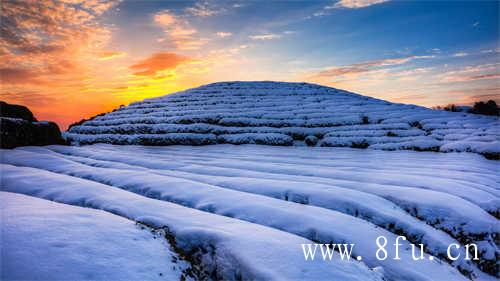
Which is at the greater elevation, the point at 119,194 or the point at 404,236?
the point at 119,194

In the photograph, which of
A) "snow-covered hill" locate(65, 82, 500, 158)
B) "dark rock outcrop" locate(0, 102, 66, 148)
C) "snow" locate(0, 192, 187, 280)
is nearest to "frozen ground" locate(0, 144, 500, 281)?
"snow" locate(0, 192, 187, 280)

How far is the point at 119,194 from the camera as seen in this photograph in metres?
4.04

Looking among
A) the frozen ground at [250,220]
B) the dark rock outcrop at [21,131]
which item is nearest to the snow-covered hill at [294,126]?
the dark rock outcrop at [21,131]

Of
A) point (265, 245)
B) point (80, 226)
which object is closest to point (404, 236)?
point (265, 245)

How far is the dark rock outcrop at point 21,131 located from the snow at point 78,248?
20.5 feet

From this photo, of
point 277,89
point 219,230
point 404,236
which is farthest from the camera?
point 277,89

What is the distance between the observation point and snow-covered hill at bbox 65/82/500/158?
993 centimetres

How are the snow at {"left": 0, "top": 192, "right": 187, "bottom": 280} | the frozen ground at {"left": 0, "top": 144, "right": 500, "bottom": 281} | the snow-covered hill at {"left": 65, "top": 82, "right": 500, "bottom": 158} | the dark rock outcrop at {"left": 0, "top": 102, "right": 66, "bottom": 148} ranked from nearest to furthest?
the snow at {"left": 0, "top": 192, "right": 187, "bottom": 280}
the frozen ground at {"left": 0, "top": 144, "right": 500, "bottom": 281}
the dark rock outcrop at {"left": 0, "top": 102, "right": 66, "bottom": 148}
the snow-covered hill at {"left": 65, "top": 82, "right": 500, "bottom": 158}

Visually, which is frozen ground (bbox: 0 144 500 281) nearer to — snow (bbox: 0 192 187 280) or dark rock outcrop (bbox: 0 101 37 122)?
snow (bbox: 0 192 187 280)

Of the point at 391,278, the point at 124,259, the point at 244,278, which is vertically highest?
the point at 124,259

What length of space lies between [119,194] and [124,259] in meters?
1.98

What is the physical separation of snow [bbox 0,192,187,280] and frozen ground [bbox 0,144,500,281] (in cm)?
1

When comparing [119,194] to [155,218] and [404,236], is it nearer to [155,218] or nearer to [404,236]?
[155,218]

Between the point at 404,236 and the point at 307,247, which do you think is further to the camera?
the point at 404,236
